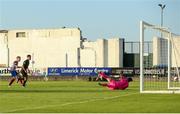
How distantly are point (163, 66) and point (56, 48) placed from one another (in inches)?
2204

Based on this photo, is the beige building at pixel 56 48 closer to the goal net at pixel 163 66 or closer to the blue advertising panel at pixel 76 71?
the blue advertising panel at pixel 76 71

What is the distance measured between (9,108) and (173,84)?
634 inches

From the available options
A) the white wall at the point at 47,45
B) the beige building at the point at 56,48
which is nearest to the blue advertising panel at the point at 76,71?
the beige building at the point at 56,48

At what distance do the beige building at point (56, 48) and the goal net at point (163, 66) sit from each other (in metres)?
45.7

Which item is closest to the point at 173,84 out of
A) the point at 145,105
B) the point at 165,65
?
the point at 165,65

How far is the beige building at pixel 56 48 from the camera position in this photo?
82.8m

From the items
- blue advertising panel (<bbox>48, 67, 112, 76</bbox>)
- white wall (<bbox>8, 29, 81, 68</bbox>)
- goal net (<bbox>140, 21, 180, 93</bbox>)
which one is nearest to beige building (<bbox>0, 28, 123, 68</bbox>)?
white wall (<bbox>8, 29, 81, 68</bbox>)

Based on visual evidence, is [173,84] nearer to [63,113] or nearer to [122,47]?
[63,113]

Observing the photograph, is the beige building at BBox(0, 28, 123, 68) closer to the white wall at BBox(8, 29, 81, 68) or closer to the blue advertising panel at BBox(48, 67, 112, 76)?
the white wall at BBox(8, 29, 81, 68)

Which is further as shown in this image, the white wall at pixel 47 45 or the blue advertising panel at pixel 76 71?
the white wall at pixel 47 45

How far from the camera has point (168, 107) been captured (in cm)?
1483

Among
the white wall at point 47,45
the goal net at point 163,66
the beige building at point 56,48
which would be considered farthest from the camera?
the white wall at point 47,45

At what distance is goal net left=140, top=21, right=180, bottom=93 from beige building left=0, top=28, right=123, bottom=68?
1799 inches

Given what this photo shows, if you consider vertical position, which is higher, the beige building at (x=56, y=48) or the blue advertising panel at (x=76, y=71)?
the beige building at (x=56, y=48)
